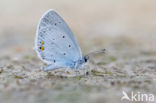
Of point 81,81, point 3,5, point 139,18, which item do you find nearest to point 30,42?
point 81,81

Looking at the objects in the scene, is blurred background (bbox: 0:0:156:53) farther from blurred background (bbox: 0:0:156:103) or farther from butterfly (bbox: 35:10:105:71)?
butterfly (bbox: 35:10:105:71)

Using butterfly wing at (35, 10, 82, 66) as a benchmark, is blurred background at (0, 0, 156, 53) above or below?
above

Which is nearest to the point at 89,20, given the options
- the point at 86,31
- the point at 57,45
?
the point at 86,31

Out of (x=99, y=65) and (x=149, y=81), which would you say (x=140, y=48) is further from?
(x=149, y=81)

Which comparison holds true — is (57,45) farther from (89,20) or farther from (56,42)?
(89,20)

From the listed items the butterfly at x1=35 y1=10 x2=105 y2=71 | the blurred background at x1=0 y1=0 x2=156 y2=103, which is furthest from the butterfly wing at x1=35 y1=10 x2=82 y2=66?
the blurred background at x1=0 y1=0 x2=156 y2=103

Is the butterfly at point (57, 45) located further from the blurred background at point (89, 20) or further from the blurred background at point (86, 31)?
the blurred background at point (89, 20)
